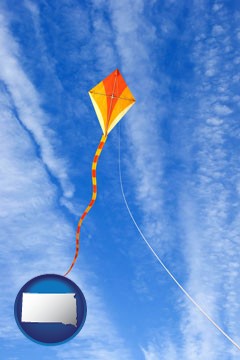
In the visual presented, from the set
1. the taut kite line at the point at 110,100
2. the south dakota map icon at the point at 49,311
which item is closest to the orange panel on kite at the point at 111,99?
the taut kite line at the point at 110,100

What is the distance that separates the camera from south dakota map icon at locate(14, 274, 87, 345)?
5551 mm

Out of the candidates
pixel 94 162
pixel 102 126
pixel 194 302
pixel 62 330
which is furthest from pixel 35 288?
pixel 102 126

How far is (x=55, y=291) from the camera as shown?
18.4 ft

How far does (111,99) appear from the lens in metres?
10.9

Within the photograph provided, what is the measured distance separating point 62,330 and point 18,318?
696mm

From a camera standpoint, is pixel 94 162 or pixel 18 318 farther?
pixel 94 162

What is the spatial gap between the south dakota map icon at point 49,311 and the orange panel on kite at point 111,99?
592 cm

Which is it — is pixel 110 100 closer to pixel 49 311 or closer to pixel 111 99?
pixel 111 99

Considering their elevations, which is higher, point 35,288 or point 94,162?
point 94,162

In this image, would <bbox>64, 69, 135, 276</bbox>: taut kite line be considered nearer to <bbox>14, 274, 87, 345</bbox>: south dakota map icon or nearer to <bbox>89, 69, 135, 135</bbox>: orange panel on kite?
<bbox>89, 69, 135, 135</bbox>: orange panel on kite

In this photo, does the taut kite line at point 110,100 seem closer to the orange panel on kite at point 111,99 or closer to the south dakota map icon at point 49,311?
the orange panel on kite at point 111,99

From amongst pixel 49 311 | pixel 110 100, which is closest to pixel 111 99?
Answer: pixel 110 100

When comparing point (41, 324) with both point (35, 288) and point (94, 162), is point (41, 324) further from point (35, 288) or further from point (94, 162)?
point (94, 162)

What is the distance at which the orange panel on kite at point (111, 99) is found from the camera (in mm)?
10641
